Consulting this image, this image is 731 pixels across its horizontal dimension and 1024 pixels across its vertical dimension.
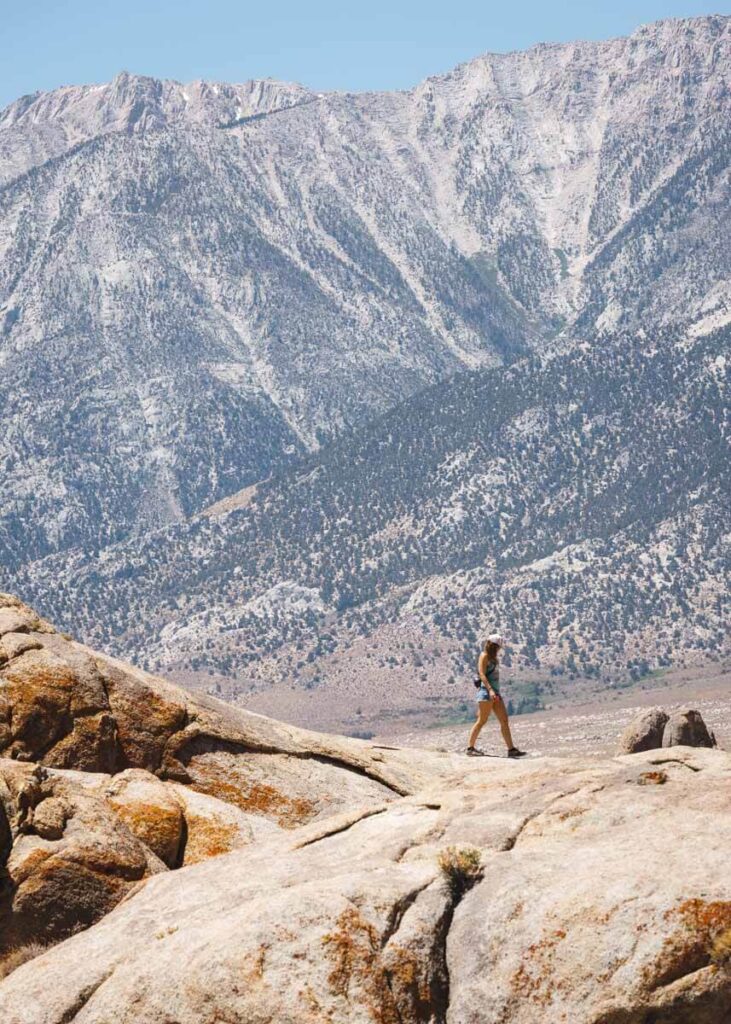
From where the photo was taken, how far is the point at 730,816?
24.6 m

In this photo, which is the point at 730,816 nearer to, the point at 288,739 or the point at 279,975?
the point at 279,975

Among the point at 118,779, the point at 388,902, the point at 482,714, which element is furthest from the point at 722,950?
the point at 482,714

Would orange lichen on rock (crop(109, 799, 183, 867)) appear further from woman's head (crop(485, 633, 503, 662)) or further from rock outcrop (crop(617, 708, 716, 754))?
rock outcrop (crop(617, 708, 716, 754))

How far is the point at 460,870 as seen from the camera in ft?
79.8

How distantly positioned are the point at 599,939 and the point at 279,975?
13.8 ft

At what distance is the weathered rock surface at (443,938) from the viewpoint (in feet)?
72.8

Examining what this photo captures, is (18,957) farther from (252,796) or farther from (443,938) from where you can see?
(252,796)

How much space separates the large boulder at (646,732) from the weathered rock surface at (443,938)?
101ft

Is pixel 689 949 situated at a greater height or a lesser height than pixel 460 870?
lesser

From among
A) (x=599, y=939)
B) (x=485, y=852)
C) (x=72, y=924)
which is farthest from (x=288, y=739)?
(x=599, y=939)

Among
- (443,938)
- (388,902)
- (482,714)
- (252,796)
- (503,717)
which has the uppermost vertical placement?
(482,714)

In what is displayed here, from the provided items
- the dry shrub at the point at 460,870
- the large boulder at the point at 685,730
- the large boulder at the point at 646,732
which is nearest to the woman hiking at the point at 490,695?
the large boulder at the point at 685,730

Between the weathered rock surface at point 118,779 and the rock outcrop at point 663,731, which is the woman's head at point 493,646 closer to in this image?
the weathered rock surface at point 118,779

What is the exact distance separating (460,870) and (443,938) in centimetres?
109
